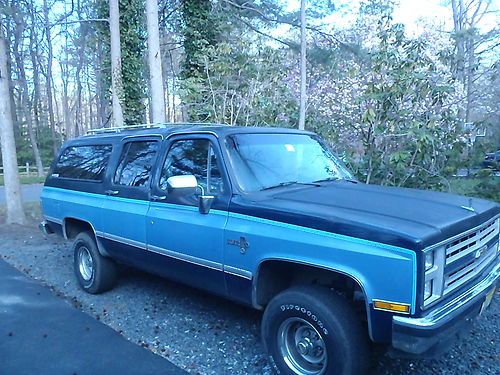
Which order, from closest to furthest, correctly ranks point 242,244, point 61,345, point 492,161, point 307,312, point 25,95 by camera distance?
point 307,312, point 242,244, point 61,345, point 492,161, point 25,95

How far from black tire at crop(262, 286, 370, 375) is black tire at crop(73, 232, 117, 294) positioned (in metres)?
2.70

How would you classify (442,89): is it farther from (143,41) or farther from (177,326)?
(143,41)

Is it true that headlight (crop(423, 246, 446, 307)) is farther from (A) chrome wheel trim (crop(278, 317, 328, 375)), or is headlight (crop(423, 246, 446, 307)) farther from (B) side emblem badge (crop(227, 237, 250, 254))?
(B) side emblem badge (crop(227, 237, 250, 254))

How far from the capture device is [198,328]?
4.22 m

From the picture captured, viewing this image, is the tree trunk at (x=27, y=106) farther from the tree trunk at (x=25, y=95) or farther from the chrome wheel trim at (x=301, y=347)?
the chrome wheel trim at (x=301, y=347)

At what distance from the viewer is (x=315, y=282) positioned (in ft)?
10.5

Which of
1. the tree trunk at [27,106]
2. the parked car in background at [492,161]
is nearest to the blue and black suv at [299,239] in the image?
the parked car in background at [492,161]

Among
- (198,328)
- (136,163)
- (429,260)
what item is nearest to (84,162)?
(136,163)

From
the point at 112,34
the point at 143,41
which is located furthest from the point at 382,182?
the point at 143,41

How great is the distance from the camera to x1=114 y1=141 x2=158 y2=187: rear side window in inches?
175

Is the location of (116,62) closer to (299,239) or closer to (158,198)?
(158,198)

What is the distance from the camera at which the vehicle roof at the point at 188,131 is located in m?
3.95

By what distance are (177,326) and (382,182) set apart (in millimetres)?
5005

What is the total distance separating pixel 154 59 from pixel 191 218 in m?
6.65
